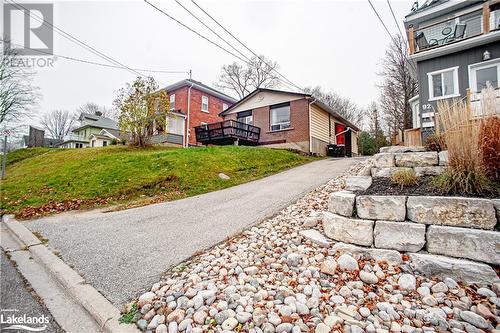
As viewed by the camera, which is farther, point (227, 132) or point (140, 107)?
point (227, 132)

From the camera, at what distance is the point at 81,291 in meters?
2.00

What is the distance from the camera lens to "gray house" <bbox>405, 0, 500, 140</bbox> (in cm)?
822

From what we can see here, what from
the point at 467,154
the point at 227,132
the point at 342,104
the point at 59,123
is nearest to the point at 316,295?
the point at 467,154

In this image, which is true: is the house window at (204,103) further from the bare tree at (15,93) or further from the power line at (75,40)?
the bare tree at (15,93)

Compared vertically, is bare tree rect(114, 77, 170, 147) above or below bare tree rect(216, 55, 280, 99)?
below

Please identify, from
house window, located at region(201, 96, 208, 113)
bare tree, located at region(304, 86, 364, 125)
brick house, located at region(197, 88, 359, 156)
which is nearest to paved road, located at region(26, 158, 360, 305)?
brick house, located at region(197, 88, 359, 156)

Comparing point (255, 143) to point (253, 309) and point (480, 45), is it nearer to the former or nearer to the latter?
point (480, 45)

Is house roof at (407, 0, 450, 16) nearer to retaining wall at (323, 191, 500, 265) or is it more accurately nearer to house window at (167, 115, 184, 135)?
retaining wall at (323, 191, 500, 265)

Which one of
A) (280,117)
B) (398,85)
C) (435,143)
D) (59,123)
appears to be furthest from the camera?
(59,123)

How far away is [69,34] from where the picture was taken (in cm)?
938

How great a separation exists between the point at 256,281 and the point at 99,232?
3.10 metres

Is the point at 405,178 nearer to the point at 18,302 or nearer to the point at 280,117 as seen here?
the point at 18,302

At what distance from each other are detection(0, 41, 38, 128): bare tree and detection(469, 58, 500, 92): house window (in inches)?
1204

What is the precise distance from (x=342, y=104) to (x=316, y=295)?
32.1 meters
